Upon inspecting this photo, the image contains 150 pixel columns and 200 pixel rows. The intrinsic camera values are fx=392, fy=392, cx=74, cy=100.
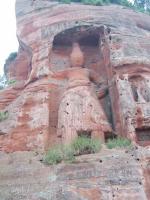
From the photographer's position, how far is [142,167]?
29.0 ft

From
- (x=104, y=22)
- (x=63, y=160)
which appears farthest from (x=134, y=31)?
(x=63, y=160)

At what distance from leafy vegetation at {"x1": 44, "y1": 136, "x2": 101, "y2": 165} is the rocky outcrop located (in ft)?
0.70

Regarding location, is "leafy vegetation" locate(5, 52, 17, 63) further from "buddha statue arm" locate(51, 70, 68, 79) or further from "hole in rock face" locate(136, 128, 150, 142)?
"hole in rock face" locate(136, 128, 150, 142)

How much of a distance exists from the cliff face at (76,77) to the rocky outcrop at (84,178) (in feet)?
5.31

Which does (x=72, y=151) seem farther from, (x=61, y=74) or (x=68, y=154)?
(x=61, y=74)

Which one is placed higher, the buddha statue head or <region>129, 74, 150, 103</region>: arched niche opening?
the buddha statue head

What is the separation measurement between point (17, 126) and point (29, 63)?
471cm

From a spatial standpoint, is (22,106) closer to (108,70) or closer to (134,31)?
(108,70)

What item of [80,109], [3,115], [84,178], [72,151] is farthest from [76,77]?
[84,178]

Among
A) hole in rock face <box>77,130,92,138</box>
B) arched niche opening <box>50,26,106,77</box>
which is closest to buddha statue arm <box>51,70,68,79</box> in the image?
arched niche opening <box>50,26,106,77</box>

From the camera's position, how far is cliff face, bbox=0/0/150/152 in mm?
11523

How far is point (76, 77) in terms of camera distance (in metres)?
13.5

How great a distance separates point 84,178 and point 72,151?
1.10 meters

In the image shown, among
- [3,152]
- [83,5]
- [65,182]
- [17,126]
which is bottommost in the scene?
[65,182]
